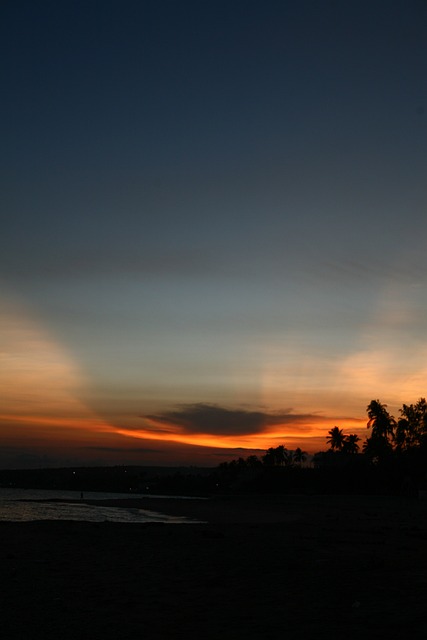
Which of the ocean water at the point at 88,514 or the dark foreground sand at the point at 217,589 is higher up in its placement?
the dark foreground sand at the point at 217,589

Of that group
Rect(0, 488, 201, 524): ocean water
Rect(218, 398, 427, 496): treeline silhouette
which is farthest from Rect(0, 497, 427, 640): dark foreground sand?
Rect(218, 398, 427, 496): treeline silhouette

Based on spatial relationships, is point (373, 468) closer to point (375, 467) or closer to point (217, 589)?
point (375, 467)

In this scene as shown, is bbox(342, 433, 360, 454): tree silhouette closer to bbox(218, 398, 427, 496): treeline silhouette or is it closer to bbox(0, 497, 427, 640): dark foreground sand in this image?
bbox(218, 398, 427, 496): treeline silhouette

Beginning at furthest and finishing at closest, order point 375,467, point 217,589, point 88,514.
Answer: point 375,467 → point 88,514 → point 217,589

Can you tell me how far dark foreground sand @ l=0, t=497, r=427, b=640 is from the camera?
33.9 feet

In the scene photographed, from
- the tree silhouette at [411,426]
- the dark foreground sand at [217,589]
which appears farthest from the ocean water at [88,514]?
the tree silhouette at [411,426]

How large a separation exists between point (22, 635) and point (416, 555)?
1221 cm

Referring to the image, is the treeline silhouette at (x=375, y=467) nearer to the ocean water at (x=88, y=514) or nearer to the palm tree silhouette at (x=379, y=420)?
the palm tree silhouette at (x=379, y=420)

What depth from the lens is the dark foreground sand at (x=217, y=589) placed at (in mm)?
10320

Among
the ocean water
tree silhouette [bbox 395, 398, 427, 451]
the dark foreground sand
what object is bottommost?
the ocean water

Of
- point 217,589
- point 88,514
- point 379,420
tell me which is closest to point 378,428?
point 379,420

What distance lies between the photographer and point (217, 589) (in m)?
13.9

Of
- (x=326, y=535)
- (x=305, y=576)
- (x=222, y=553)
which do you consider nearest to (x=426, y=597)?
(x=305, y=576)

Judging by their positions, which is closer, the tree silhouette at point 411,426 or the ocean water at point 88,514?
the ocean water at point 88,514
